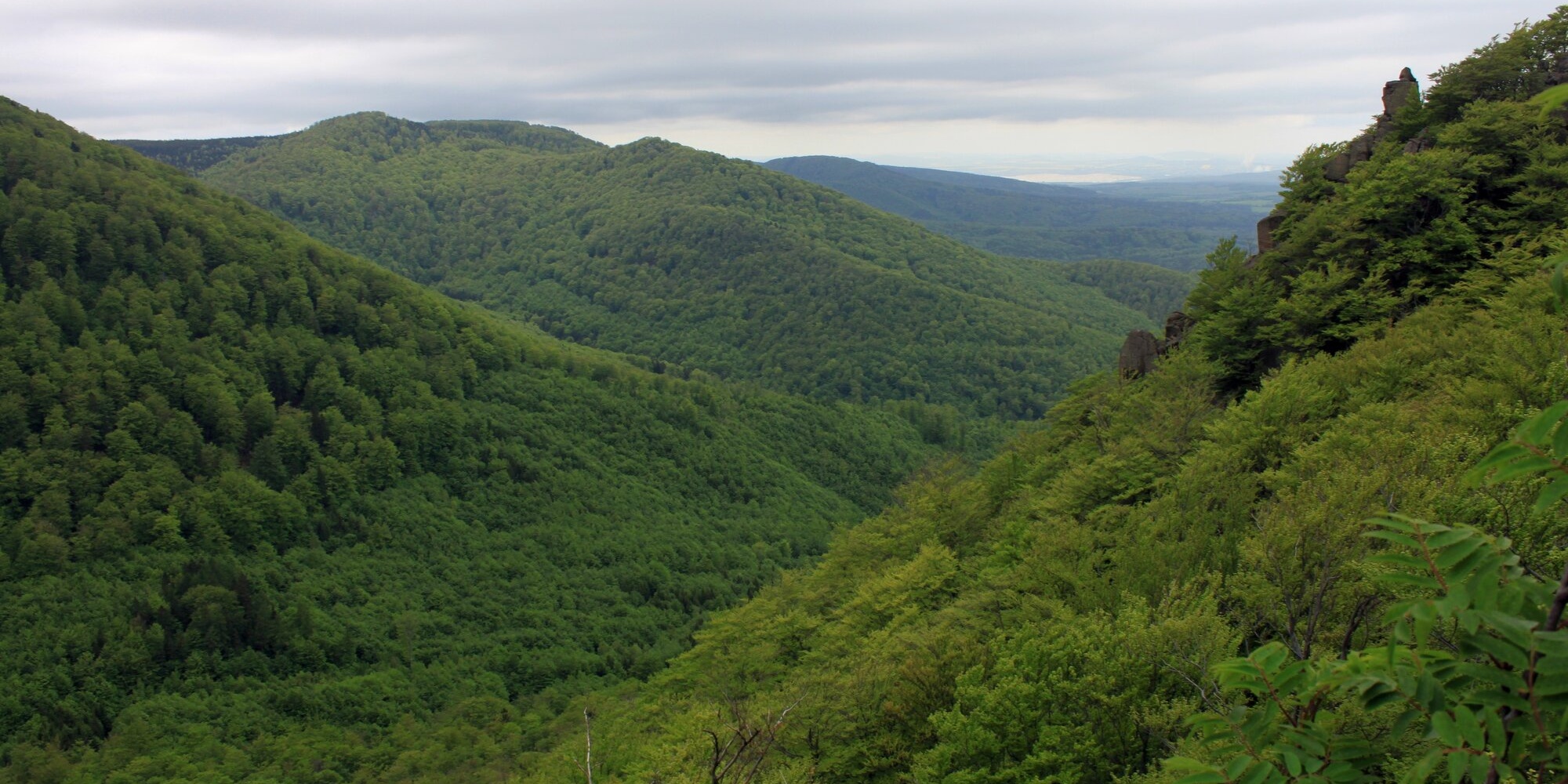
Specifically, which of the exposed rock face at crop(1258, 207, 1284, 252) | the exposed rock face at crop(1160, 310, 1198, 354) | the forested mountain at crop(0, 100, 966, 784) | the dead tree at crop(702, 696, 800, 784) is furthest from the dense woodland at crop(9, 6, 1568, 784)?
the exposed rock face at crop(1160, 310, 1198, 354)

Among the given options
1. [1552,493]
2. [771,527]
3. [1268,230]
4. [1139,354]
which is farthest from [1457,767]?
[771,527]

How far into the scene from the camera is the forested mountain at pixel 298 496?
73.8m

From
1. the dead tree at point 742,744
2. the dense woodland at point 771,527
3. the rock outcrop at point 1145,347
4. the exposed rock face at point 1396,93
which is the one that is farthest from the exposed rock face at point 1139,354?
the dead tree at point 742,744

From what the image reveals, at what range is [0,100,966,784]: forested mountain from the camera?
73812mm

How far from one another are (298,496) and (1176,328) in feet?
313

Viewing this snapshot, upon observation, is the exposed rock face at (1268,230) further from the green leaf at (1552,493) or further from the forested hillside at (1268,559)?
the green leaf at (1552,493)

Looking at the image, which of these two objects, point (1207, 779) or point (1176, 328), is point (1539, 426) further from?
point (1176, 328)

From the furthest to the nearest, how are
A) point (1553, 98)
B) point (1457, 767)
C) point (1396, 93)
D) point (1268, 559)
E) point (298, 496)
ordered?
point (298, 496) < point (1396, 93) < point (1268, 559) < point (1553, 98) < point (1457, 767)

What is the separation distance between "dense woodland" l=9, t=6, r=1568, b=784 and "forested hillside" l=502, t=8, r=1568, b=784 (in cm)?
9

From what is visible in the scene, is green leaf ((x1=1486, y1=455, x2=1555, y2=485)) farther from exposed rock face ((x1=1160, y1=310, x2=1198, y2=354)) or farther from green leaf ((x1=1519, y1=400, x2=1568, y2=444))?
exposed rock face ((x1=1160, y1=310, x2=1198, y2=354))

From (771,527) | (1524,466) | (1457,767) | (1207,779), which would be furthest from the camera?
(771,527)

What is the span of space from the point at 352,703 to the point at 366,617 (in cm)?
1357

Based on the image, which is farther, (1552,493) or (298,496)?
(298,496)

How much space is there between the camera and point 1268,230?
161ft
